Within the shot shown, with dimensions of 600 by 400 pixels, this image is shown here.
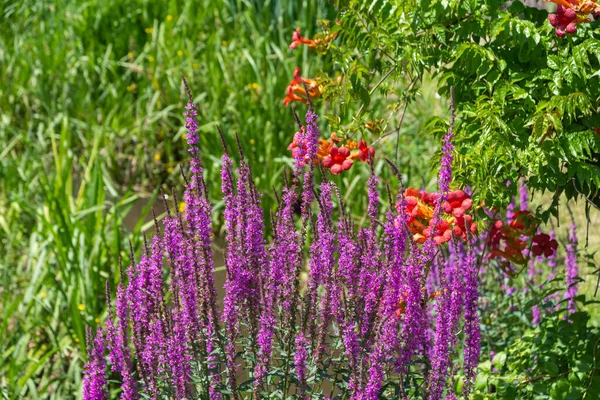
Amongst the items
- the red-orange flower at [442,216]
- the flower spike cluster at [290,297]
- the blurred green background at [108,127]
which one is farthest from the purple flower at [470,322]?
the blurred green background at [108,127]

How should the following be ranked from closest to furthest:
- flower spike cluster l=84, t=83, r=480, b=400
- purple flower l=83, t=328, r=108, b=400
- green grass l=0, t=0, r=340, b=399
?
flower spike cluster l=84, t=83, r=480, b=400 → purple flower l=83, t=328, r=108, b=400 → green grass l=0, t=0, r=340, b=399

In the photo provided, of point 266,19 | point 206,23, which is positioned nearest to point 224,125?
point 266,19

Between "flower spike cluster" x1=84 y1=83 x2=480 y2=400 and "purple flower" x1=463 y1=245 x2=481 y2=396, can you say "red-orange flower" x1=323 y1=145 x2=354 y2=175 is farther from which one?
"purple flower" x1=463 y1=245 x2=481 y2=396

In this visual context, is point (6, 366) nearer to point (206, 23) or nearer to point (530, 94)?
point (530, 94)

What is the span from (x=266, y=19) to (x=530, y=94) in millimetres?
4452

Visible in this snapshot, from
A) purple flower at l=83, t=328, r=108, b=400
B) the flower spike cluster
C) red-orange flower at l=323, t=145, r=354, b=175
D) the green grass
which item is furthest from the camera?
the green grass

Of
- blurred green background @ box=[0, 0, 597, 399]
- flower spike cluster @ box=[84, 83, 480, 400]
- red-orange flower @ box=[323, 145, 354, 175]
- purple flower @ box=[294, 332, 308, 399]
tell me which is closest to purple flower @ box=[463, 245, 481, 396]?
flower spike cluster @ box=[84, 83, 480, 400]

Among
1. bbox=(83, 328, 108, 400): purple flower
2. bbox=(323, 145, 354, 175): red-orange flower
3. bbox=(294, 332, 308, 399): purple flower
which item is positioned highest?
bbox=(323, 145, 354, 175): red-orange flower

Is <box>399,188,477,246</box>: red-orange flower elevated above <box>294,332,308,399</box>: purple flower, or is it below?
above

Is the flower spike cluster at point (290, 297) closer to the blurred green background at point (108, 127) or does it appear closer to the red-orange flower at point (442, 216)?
the red-orange flower at point (442, 216)

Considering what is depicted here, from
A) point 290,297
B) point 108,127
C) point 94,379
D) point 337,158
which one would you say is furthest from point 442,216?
point 108,127

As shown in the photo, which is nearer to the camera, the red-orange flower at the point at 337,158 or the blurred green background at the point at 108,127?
the red-orange flower at the point at 337,158

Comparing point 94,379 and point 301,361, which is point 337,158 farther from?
point 94,379

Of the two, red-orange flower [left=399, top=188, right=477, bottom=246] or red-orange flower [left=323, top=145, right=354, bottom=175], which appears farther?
red-orange flower [left=323, top=145, right=354, bottom=175]
